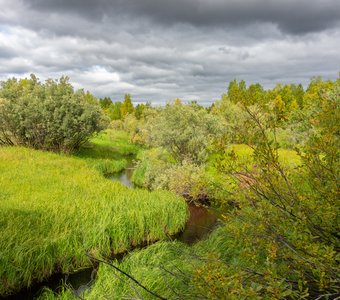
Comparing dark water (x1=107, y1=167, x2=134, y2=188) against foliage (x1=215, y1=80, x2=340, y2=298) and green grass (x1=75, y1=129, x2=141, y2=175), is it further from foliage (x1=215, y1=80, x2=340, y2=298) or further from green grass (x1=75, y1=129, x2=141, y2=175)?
foliage (x1=215, y1=80, x2=340, y2=298)

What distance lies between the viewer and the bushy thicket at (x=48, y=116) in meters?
29.2

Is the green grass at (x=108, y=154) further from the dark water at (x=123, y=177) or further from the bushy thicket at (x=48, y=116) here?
the bushy thicket at (x=48, y=116)

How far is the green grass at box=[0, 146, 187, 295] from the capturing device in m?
9.82

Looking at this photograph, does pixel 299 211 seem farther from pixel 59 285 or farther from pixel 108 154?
pixel 108 154

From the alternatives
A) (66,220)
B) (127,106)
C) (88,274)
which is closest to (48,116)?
(66,220)

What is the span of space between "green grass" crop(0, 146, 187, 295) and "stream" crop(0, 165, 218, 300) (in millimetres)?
250

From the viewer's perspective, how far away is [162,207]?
574 inches

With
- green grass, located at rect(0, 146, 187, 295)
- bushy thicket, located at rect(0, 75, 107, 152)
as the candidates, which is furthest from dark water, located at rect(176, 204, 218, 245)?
bushy thicket, located at rect(0, 75, 107, 152)

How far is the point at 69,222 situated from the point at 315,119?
9.89m

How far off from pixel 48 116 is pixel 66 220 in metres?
19.3

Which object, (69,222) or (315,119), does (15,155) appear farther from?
(315,119)

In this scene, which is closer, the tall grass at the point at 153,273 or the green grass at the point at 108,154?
the tall grass at the point at 153,273

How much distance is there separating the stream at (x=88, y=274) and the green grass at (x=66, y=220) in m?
0.25

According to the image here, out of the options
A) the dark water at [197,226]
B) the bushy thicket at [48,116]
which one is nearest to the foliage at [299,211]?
the dark water at [197,226]
